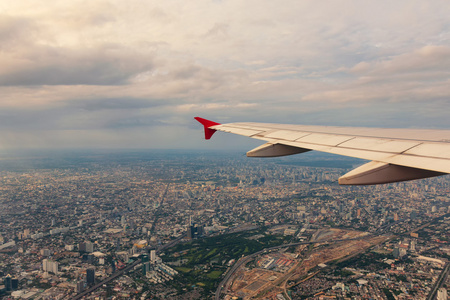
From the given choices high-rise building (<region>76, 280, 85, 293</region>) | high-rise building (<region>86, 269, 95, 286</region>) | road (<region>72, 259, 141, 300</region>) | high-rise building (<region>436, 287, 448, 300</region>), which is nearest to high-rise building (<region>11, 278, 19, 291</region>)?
high-rise building (<region>76, 280, 85, 293</region>)

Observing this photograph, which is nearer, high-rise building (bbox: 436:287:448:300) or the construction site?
high-rise building (bbox: 436:287:448:300)

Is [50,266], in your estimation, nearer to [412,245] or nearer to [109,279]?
[109,279]

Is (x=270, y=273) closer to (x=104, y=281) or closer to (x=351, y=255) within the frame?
(x=351, y=255)

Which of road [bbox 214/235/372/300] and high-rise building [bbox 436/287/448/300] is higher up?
high-rise building [bbox 436/287/448/300]

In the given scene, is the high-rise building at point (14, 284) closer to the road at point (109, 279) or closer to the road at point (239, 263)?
the road at point (109, 279)

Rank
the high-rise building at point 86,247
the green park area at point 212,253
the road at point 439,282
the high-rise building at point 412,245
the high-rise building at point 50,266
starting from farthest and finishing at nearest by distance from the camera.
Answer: the high-rise building at point 86,247
the high-rise building at point 412,245
the high-rise building at point 50,266
the green park area at point 212,253
the road at point 439,282

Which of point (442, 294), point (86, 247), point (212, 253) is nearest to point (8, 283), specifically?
point (86, 247)

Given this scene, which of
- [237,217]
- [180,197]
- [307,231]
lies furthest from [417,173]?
[180,197]

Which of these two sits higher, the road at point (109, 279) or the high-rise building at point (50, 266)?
the high-rise building at point (50, 266)

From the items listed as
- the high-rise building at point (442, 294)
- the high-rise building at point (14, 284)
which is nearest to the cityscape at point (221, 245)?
the high-rise building at point (14, 284)

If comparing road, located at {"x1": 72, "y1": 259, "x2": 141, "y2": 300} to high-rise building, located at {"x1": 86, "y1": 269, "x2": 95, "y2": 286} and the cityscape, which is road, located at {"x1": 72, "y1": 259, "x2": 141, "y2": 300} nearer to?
the cityscape
